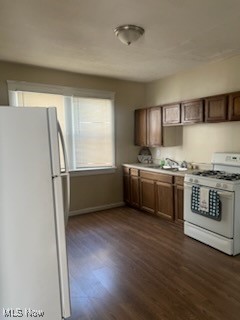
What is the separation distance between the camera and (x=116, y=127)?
4.84 metres

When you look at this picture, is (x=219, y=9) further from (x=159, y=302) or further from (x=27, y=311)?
(x=27, y=311)

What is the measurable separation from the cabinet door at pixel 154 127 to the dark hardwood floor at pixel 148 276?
1604 mm

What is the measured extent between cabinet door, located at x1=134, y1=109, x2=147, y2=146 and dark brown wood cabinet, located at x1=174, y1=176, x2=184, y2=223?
1.34 meters

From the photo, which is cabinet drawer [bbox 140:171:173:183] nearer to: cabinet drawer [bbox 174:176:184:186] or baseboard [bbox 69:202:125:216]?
cabinet drawer [bbox 174:176:184:186]

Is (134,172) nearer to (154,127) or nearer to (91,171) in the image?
(91,171)

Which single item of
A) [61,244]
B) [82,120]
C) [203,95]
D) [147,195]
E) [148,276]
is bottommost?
[148,276]

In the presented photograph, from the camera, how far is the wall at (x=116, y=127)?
4086mm

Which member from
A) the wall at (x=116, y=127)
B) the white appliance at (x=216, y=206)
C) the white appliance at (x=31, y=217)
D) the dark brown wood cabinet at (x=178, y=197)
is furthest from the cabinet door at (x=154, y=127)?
the white appliance at (x=31, y=217)

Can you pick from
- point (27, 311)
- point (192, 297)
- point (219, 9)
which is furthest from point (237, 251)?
point (219, 9)

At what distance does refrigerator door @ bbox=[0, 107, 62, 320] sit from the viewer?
151 centimetres

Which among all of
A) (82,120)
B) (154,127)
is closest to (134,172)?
(154,127)

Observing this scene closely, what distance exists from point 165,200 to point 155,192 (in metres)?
0.26

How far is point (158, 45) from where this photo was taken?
2.98 metres

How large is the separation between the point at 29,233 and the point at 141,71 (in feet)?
11.2
